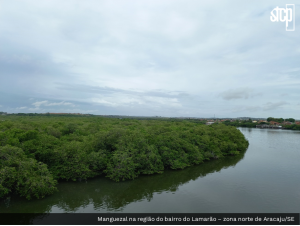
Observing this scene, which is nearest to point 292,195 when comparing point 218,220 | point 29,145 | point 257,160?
point 218,220

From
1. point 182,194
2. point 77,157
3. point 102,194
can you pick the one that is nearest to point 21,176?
point 77,157

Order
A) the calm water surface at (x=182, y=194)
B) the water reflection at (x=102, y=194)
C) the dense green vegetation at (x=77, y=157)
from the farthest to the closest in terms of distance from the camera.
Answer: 1. the dense green vegetation at (x=77, y=157)
2. the calm water surface at (x=182, y=194)
3. the water reflection at (x=102, y=194)
